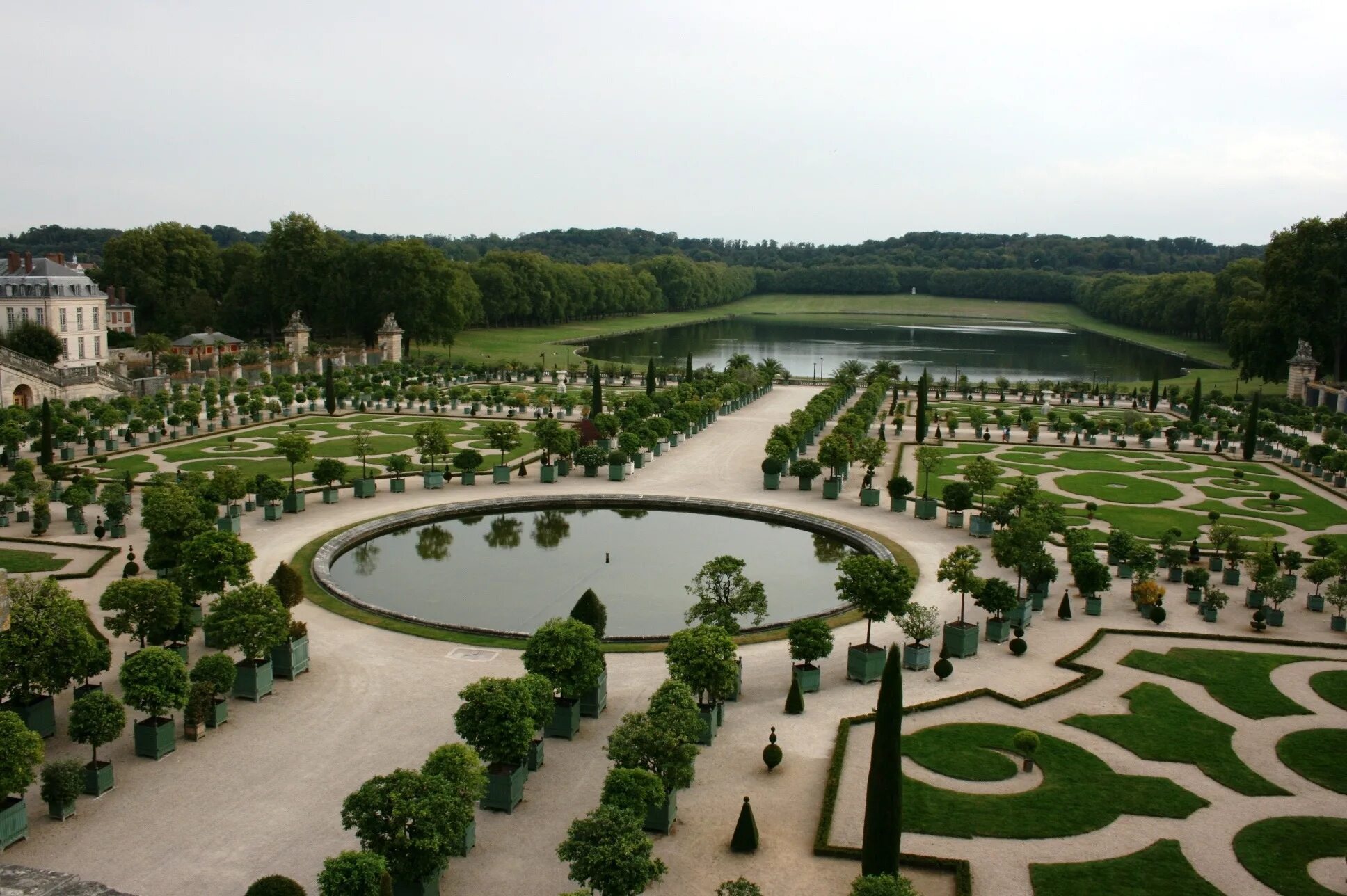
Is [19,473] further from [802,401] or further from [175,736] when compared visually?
[802,401]

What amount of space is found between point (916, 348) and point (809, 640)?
12710 centimetres

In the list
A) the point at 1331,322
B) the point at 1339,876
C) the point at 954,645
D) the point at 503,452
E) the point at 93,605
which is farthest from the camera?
the point at 1331,322

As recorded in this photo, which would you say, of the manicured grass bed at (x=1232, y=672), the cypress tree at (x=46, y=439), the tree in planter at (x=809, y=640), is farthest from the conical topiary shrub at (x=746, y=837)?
the cypress tree at (x=46, y=439)

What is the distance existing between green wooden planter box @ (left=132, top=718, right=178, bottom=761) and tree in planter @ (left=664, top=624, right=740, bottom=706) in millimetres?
10020

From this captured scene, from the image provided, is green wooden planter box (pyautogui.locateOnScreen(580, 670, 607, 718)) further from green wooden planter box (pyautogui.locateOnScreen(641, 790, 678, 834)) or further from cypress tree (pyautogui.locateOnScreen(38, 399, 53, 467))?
cypress tree (pyautogui.locateOnScreen(38, 399, 53, 467))

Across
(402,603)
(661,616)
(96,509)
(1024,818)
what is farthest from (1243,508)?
(96,509)

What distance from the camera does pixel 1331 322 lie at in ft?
250

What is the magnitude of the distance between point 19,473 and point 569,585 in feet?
74.5

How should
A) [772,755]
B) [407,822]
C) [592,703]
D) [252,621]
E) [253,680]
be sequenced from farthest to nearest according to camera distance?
[253,680]
[252,621]
[592,703]
[772,755]
[407,822]

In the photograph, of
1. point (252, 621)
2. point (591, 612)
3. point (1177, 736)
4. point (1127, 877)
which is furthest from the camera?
point (591, 612)

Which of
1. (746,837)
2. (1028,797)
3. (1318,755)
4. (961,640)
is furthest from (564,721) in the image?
(1318,755)

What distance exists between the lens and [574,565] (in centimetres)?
3544

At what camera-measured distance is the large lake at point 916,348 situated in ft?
385

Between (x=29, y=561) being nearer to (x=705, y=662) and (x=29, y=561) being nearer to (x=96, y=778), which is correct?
(x=96, y=778)
